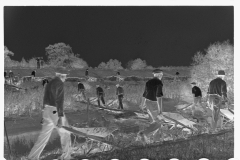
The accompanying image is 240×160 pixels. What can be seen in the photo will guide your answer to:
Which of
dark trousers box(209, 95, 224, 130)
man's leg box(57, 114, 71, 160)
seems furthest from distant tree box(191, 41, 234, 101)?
man's leg box(57, 114, 71, 160)

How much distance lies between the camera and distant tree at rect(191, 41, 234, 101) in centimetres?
691

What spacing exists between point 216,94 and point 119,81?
2.38m

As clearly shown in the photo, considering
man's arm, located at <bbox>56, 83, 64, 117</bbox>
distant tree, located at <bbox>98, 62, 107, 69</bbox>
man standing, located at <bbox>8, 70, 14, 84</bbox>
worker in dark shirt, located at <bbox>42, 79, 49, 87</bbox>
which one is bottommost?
man's arm, located at <bbox>56, 83, 64, 117</bbox>

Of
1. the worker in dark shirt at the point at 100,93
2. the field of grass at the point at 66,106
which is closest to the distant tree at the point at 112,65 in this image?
the field of grass at the point at 66,106

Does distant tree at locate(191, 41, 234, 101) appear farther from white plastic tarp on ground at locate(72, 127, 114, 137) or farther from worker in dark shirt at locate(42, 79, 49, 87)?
worker in dark shirt at locate(42, 79, 49, 87)

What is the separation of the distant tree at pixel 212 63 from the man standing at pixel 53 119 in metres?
3.18

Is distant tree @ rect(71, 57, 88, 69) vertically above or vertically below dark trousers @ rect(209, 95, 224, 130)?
above

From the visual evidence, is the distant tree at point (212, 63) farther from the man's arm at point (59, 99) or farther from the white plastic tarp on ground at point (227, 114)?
the man's arm at point (59, 99)

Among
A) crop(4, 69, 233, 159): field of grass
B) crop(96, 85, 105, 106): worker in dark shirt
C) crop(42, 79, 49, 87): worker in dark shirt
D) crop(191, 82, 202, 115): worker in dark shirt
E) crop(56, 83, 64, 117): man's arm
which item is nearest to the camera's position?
crop(56, 83, 64, 117): man's arm

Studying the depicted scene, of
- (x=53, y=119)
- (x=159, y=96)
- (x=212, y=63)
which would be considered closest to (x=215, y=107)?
(x=212, y=63)

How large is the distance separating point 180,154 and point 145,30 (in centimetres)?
300

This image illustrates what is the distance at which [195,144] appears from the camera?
6.78 m

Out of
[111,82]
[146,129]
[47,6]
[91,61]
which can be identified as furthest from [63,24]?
[146,129]

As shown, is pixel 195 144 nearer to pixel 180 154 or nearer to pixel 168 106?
pixel 180 154
